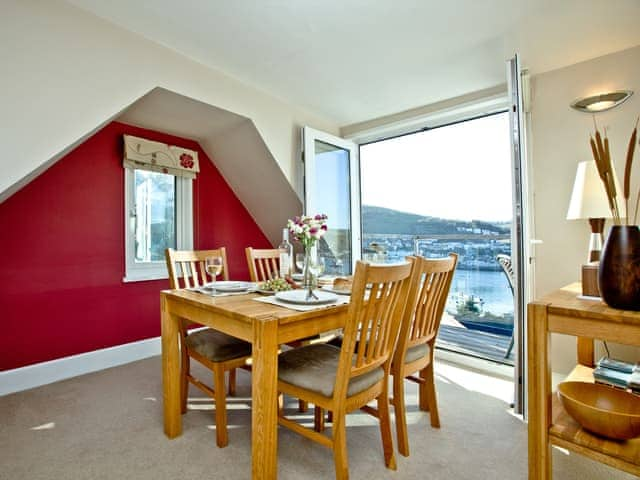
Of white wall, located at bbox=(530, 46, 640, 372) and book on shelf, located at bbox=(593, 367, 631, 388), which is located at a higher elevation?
white wall, located at bbox=(530, 46, 640, 372)

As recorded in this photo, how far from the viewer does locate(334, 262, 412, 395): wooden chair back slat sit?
1301 millimetres

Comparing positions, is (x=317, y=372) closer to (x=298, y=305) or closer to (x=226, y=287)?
(x=298, y=305)

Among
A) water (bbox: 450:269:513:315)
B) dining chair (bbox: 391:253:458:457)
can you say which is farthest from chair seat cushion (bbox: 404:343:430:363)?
water (bbox: 450:269:513:315)

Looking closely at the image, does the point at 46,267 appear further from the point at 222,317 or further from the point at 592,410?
the point at 592,410

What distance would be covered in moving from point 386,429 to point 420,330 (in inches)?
20.3

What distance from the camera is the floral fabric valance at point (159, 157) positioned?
3.02m

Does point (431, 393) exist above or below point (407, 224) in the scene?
below

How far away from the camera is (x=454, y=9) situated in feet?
6.59

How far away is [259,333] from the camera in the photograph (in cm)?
131

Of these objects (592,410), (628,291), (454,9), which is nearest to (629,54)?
(454,9)

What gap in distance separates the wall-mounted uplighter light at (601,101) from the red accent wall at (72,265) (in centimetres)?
352

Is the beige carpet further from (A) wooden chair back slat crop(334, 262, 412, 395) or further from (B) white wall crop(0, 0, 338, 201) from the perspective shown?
(B) white wall crop(0, 0, 338, 201)

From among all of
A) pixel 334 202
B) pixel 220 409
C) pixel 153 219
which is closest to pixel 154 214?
pixel 153 219

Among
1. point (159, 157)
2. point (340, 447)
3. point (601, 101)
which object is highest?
point (601, 101)
